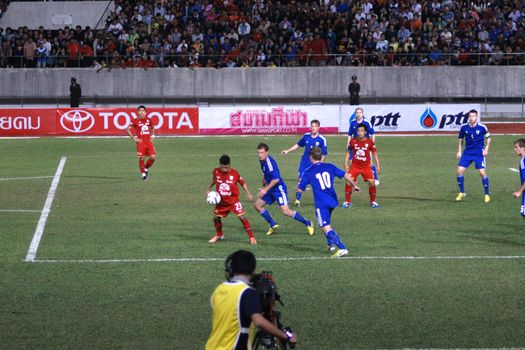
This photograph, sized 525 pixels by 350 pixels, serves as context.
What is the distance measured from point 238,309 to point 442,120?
37.4 meters

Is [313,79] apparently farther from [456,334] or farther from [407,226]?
[456,334]

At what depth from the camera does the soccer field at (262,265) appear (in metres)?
11.8

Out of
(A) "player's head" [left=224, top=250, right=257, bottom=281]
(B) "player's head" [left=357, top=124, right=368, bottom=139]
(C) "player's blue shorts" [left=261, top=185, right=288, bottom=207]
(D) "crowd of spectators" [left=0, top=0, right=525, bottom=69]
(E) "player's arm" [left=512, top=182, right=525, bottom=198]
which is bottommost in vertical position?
(C) "player's blue shorts" [left=261, top=185, right=288, bottom=207]

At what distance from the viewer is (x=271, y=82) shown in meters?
50.7

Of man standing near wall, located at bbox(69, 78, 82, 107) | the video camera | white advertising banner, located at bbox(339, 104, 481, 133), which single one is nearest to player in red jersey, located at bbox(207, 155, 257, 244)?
the video camera

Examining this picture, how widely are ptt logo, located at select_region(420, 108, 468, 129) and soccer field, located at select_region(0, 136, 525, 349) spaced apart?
45.9 feet

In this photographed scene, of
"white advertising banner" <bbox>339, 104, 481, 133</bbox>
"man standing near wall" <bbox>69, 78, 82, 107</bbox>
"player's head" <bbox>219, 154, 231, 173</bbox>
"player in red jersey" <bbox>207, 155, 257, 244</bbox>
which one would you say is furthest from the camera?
"man standing near wall" <bbox>69, 78, 82, 107</bbox>

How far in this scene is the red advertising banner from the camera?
142 feet

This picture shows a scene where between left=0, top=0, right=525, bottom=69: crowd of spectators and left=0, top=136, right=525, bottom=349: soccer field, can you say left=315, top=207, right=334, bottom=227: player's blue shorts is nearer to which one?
left=0, top=136, right=525, bottom=349: soccer field

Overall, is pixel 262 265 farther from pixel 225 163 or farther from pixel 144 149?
pixel 144 149

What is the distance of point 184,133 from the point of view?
43625mm

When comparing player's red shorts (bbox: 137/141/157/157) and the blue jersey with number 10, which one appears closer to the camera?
the blue jersey with number 10

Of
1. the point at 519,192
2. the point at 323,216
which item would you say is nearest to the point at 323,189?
the point at 323,216

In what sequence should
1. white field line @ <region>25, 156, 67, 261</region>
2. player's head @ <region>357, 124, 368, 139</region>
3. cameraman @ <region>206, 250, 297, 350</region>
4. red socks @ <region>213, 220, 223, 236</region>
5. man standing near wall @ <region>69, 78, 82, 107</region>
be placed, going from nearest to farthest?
cameraman @ <region>206, 250, 297, 350</region>
white field line @ <region>25, 156, 67, 261</region>
red socks @ <region>213, 220, 223, 236</region>
player's head @ <region>357, 124, 368, 139</region>
man standing near wall @ <region>69, 78, 82, 107</region>
